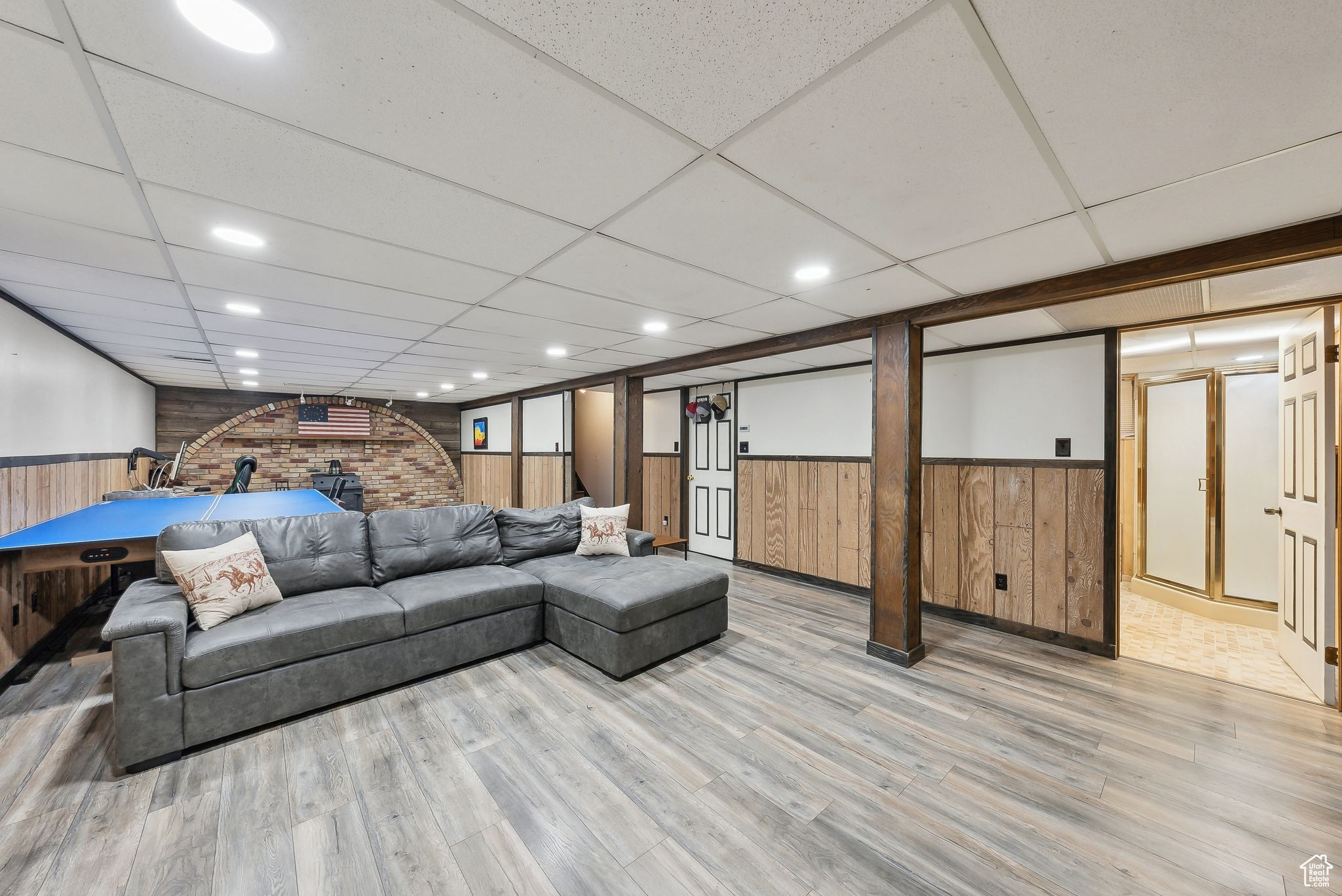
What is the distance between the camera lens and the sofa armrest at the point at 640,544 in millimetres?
4188

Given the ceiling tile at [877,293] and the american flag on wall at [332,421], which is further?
the american flag on wall at [332,421]

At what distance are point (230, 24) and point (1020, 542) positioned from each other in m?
4.98

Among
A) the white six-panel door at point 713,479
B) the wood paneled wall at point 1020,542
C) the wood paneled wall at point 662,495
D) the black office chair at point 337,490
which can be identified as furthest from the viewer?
the black office chair at point 337,490

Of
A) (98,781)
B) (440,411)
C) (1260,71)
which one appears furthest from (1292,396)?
(440,411)

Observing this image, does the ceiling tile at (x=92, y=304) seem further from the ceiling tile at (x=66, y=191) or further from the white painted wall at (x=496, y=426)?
the white painted wall at (x=496, y=426)

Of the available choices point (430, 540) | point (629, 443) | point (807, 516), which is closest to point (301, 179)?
point (430, 540)

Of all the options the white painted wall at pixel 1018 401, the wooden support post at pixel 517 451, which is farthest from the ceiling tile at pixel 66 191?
the wooden support post at pixel 517 451

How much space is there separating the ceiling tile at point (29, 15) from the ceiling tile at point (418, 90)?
5 cm

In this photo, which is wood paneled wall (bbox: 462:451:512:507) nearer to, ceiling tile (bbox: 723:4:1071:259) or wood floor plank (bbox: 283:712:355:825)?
wood floor plank (bbox: 283:712:355:825)

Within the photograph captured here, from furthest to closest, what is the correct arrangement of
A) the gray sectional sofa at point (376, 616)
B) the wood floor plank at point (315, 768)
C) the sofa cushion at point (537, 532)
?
the sofa cushion at point (537, 532)
the gray sectional sofa at point (376, 616)
the wood floor plank at point (315, 768)

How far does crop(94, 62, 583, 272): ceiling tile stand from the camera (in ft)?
4.44

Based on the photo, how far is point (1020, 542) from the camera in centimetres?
394

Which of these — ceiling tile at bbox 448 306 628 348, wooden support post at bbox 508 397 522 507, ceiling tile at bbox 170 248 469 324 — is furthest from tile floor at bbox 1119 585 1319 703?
wooden support post at bbox 508 397 522 507

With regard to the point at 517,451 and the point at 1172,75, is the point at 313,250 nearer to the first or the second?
the point at 1172,75
